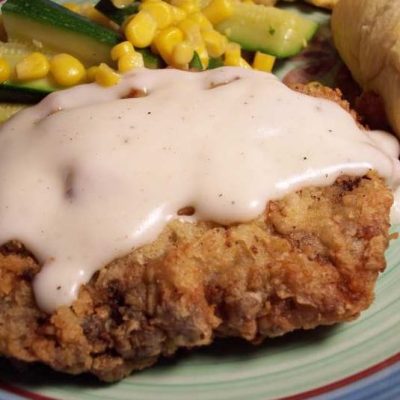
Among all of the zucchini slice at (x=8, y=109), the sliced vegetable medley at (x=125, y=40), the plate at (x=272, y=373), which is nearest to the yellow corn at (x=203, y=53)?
the sliced vegetable medley at (x=125, y=40)

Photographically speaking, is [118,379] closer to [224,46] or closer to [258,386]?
[258,386]

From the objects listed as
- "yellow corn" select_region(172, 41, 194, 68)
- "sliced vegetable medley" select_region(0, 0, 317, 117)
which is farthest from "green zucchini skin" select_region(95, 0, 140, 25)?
"yellow corn" select_region(172, 41, 194, 68)

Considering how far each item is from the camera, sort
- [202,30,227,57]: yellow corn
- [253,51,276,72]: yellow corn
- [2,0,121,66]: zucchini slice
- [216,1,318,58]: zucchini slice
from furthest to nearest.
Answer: [216,1,318,58]: zucchini slice < [253,51,276,72]: yellow corn < [202,30,227,57]: yellow corn < [2,0,121,66]: zucchini slice

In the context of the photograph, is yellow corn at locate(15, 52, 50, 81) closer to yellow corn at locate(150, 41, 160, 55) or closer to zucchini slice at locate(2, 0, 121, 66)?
zucchini slice at locate(2, 0, 121, 66)

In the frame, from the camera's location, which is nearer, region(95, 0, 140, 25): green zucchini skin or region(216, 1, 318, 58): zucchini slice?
region(95, 0, 140, 25): green zucchini skin

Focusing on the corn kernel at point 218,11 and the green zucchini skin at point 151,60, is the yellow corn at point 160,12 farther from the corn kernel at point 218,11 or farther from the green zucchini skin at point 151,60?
the corn kernel at point 218,11

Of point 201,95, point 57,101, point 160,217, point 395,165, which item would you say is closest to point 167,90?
point 201,95
